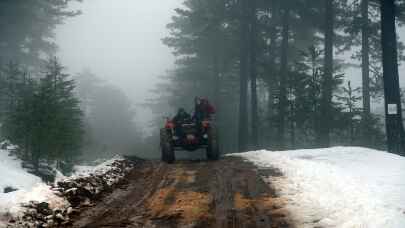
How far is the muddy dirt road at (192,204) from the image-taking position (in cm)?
578

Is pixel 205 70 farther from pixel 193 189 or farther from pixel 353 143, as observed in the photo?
pixel 193 189

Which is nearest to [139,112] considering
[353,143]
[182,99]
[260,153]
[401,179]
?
[182,99]

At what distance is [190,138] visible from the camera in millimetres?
14594

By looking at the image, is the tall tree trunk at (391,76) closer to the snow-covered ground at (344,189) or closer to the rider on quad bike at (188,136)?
the snow-covered ground at (344,189)

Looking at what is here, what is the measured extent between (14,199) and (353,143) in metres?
18.8

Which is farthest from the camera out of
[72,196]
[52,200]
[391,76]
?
[391,76]

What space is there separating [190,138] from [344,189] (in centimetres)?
806

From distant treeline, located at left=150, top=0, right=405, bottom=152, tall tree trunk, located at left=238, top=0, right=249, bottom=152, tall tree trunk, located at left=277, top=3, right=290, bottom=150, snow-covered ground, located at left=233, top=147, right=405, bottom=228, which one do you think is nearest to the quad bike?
snow-covered ground, located at left=233, top=147, right=405, bottom=228

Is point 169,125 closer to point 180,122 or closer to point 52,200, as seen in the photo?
point 180,122

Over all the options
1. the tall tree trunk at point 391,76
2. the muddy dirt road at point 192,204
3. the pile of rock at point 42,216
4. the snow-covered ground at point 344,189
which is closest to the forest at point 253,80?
the tall tree trunk at point 391,76

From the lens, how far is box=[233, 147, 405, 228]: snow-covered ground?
542cm

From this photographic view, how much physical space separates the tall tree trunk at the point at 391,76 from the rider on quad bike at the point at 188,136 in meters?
5.64

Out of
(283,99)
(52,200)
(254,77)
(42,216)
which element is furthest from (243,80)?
(42,216)

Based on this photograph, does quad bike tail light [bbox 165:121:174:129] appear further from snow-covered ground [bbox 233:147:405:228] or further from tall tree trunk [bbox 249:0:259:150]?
tall tree trunk [bbox 249:0:259:150]
